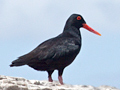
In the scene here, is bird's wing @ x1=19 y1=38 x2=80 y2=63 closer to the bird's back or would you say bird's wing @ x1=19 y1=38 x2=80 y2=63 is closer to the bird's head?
the bird's back

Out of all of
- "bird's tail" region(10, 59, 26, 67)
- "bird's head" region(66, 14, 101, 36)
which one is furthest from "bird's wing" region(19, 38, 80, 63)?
"bird's head" region(66, 14, 101, 36)

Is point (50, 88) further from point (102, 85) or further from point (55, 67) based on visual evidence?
point (102, 85)

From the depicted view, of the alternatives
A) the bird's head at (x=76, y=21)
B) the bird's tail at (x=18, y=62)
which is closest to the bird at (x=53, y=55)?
the bird's tail at (x=18, y=62)

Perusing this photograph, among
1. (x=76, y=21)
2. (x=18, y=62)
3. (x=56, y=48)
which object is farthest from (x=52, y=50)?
(x=76, y=21)

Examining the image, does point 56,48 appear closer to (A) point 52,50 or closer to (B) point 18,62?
Answer: (A) point 52,50

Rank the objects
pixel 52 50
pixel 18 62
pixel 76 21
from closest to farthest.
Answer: pixel 18 62 < pixel 52 50 < pixel 76 21

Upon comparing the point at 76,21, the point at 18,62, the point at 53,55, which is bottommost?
the point at 18,62

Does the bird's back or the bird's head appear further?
the bird's head

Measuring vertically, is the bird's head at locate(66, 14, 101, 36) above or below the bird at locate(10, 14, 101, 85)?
above

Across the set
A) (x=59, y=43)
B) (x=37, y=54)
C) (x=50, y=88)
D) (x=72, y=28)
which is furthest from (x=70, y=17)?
(x=50, y=88)

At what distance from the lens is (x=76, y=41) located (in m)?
9.24

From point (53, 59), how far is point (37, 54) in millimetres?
473

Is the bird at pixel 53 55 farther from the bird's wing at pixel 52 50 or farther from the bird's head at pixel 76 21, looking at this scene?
the bird's head at pixel 76 21

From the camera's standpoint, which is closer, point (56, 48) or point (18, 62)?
point (18, 62)
